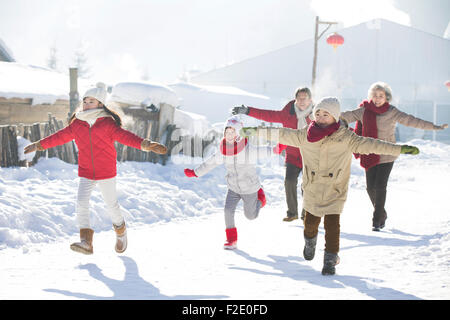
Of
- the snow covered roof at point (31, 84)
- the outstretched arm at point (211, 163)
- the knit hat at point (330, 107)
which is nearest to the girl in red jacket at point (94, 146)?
the outstretched arm at point (211, 163)

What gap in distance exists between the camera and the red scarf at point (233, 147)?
18.6 feet

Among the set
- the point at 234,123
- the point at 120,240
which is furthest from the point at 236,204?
the point at 120,240

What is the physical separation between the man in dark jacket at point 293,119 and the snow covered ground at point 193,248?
359 mm

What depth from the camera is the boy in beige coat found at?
4438 millimetres

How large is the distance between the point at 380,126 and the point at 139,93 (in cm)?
945

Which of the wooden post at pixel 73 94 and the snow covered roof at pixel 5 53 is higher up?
the snow covered roof at pixel 5 53

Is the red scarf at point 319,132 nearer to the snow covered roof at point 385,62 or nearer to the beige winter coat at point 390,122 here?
the beige winter coat at point 390,122

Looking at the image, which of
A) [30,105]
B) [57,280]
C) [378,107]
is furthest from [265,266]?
[30,105]

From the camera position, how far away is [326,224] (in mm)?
4613

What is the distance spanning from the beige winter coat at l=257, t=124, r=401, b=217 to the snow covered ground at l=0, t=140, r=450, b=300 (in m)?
0.60

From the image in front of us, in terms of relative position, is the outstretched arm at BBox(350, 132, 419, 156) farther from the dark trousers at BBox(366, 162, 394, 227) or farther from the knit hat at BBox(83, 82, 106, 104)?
the knit hat at BBox(83, 82, 106, 104)

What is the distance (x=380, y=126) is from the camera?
6.59 meters

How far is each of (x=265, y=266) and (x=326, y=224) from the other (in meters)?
0.71
